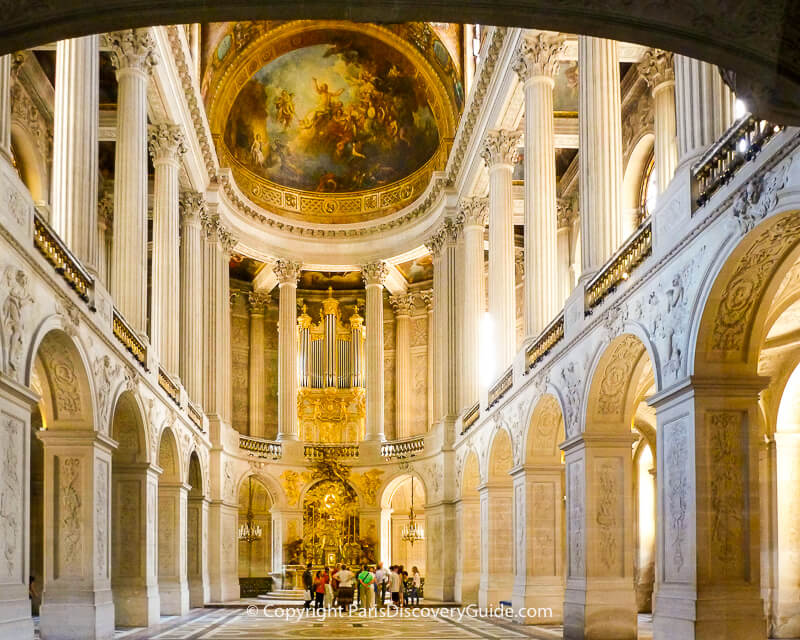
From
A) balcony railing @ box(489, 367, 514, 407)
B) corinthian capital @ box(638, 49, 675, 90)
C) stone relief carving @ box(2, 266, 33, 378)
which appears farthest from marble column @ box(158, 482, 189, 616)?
corinthian capital @ box(638, 49, 675, 90)

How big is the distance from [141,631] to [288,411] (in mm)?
20592

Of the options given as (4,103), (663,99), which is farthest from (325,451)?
(4,103)

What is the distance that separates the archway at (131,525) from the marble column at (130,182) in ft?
8.36

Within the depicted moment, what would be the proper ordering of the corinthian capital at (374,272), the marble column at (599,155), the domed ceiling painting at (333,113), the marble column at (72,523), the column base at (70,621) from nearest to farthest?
the column base at (70,621) < the marble column at (72,523) < the marble column at (599,155) < the domed ceiling painting at (333,113) < the corinthian capital at (374,272)

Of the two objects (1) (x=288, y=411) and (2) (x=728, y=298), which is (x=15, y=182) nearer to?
(2) (x=728, y=298)

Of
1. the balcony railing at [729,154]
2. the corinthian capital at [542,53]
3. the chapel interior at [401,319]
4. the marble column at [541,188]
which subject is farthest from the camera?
the corinthian capital at [542,53]

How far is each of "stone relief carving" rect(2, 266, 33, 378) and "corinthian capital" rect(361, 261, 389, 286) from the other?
2900 centimetres

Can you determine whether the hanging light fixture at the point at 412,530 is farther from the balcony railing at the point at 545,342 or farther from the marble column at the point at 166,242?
the balcony railing at the point at 545,342

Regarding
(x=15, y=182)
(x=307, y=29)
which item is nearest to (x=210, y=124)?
(x=307, y=29)

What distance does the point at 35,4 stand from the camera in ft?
25.5

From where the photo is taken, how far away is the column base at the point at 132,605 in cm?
2455

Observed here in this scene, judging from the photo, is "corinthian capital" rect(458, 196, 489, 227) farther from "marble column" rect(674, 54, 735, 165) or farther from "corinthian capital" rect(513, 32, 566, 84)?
"marble column" rect(674, 54, 735, 165)

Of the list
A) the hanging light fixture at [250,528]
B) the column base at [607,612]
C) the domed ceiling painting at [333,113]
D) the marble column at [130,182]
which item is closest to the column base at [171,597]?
the marble column at [130,182]

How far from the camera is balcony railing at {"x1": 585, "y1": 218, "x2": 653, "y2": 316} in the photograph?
16859 mm
